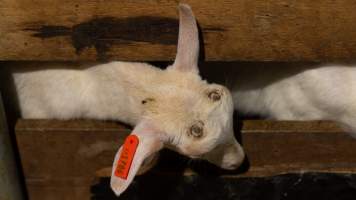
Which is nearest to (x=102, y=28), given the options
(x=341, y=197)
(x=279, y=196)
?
(x=279, y=196)

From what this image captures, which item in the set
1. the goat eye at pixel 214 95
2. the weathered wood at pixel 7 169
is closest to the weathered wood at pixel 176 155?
the weathered wood at pixel 7 169

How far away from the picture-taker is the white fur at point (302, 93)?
187 centimetres

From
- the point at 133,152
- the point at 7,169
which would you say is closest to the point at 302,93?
the point at 133,152

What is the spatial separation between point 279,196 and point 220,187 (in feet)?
0.68

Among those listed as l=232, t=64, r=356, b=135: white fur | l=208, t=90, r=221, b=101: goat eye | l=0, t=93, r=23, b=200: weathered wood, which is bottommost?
l=0, t=93, r=23, b=200: weathered wood

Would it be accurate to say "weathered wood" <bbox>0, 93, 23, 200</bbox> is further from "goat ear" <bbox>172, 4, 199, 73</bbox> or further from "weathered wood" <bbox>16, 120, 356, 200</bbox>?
"goat ear" <bbox>172, 4, 199, 73</bbox>

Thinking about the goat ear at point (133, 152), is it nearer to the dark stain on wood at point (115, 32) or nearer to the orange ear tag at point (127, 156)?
the orange ear tag at point (127, 156)

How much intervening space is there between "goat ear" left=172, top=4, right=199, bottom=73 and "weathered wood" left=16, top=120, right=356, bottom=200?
0.39 metres

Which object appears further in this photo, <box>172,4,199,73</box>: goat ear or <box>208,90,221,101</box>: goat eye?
<box>208,90,221,101</box>: goat eye

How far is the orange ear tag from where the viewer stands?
158cm

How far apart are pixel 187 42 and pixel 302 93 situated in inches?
21.7

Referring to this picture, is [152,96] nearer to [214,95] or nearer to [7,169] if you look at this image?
[214,95]

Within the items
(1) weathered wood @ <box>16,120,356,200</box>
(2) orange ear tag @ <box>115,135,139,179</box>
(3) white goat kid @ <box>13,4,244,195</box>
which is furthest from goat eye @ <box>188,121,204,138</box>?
(1) weathered wood @ <box>16,120,356,200</box>

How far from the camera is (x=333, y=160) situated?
2016 mm
